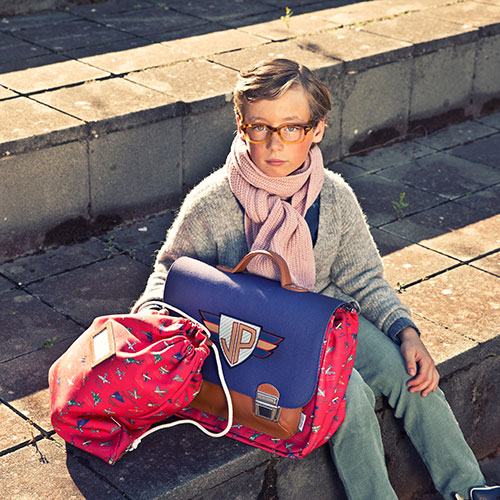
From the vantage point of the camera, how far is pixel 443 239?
4848 mm

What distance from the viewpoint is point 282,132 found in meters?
3.12

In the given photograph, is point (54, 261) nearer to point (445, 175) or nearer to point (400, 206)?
point (400, 206)

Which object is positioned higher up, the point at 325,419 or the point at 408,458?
the point at 325,419

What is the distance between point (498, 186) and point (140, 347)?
10.8ft

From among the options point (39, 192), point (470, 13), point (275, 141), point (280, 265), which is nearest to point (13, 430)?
point (280, 265)

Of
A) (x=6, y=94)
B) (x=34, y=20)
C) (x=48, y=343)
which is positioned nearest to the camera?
(x=48, y=343)

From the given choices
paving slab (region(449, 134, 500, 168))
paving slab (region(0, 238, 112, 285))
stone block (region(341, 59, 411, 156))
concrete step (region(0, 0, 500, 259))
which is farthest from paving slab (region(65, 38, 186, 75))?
paving slab (region(449, 134, 500, 168))

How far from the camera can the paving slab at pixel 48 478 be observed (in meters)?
2.94

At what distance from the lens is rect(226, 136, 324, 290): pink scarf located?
3.19m

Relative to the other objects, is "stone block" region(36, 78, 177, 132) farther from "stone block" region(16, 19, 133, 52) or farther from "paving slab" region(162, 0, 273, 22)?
"paving slab" region(162, 0, 273, 22)

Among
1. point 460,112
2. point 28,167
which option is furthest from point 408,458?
point 460,112

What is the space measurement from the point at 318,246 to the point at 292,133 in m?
0.44

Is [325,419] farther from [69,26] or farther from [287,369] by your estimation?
[69,26]

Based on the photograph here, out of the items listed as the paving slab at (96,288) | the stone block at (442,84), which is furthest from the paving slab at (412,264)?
the stone block at (442,84)
